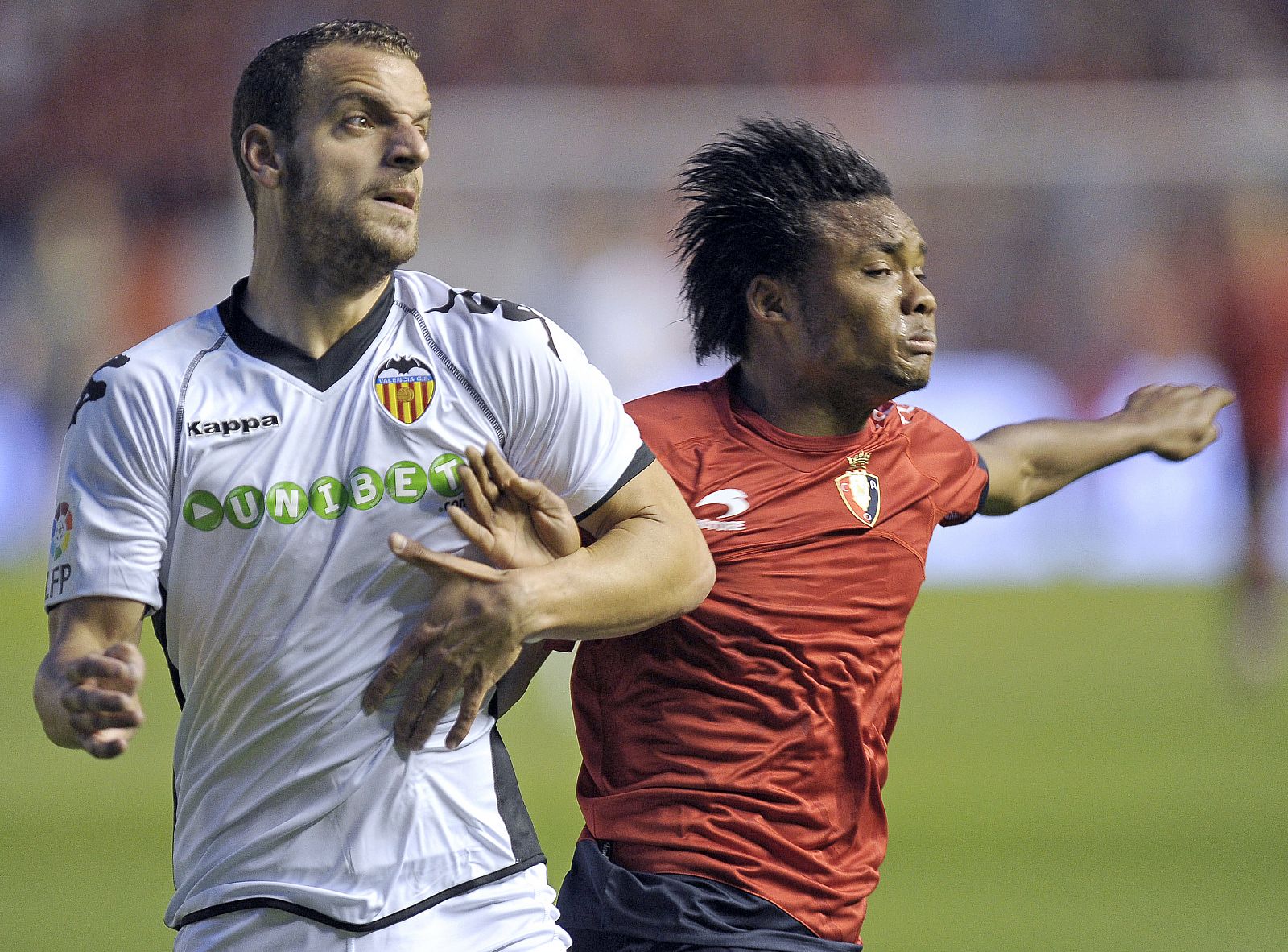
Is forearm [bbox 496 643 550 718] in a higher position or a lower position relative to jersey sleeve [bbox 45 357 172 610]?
lower

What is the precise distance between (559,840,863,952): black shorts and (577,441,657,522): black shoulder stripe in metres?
0.82

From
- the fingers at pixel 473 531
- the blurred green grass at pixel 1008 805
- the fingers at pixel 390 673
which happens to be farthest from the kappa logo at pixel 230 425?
the blurred green grass at pixel 1008 805

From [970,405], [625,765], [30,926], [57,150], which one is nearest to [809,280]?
[625,765]

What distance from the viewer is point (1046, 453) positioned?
438 centimetres

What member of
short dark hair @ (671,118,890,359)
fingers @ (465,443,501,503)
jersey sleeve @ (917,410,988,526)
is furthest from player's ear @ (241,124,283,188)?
jersey sleeve @ (917,410,988,526)

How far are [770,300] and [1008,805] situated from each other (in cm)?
552

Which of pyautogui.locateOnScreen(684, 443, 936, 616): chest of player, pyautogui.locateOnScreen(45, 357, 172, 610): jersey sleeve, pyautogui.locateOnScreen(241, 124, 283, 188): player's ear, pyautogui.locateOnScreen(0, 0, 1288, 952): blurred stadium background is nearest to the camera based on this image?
pyautogui.locateOnScreen(45, 357, 172, 610): jersey sleeve

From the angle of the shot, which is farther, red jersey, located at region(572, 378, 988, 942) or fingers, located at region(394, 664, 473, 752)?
red jersey, located at region(572, 378, 988, 942)

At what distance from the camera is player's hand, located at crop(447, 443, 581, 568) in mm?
3121

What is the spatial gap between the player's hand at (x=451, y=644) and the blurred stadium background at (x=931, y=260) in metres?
5.33

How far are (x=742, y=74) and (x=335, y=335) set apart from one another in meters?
19.0

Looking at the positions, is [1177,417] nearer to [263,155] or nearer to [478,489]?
[478,489]

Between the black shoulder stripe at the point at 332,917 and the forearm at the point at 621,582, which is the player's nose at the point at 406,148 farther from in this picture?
the black shoulder stripe at the point at 332,917

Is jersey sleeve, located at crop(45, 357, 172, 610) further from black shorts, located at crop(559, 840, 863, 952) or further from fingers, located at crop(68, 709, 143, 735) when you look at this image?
black shorts, located at crop(559, 840, 863, 952)
